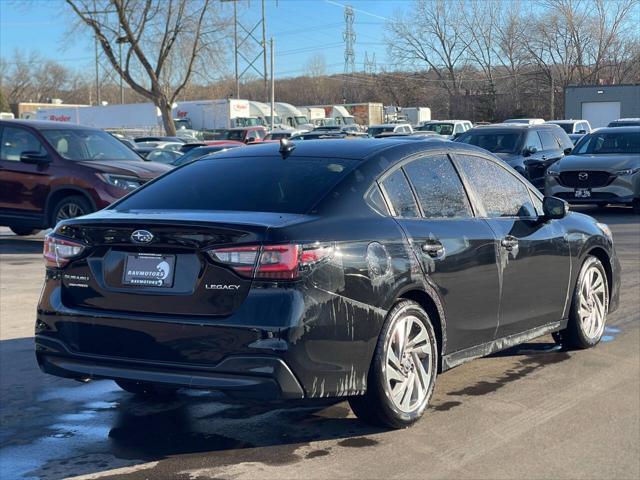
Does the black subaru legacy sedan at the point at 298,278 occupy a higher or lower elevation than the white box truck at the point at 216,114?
lower

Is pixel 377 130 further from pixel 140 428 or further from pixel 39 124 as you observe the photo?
pixel 140 428

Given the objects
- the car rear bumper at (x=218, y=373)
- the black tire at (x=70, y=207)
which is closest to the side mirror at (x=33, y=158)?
the black tire at (x=70, y=207)

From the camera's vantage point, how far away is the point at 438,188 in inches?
222

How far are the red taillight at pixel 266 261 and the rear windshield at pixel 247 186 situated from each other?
18.4 inches

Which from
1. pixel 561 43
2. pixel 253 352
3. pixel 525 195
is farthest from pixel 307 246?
pixel 561 43

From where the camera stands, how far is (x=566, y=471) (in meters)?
4.40

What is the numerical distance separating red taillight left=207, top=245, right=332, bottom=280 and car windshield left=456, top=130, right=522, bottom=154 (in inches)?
590

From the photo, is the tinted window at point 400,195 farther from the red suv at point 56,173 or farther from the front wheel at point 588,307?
the red suv at point 56,173

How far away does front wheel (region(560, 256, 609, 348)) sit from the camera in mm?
6719

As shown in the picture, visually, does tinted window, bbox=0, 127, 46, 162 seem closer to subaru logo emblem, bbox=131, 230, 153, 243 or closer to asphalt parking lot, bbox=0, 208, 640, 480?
asphalt parking lot, bbox=0, 208, 640, 480

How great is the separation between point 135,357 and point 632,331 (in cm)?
471

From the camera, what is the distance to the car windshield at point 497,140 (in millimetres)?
18922

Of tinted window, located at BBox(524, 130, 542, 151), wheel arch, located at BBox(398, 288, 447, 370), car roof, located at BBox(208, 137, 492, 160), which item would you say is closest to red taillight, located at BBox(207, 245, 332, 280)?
wheel arch, located at BBox(398, 288, 447, 370)

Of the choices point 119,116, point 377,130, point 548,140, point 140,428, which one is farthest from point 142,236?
point 119,116
